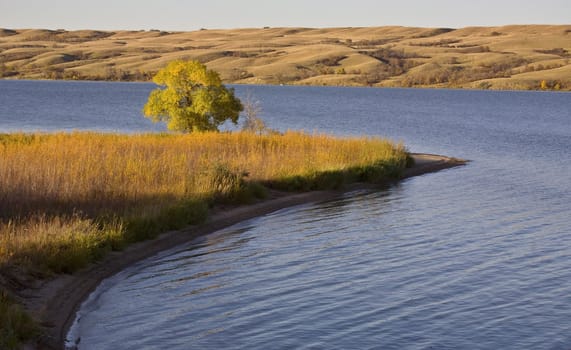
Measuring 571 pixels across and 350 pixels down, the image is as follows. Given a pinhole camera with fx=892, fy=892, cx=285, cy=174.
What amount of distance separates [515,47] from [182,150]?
15835 centimetres

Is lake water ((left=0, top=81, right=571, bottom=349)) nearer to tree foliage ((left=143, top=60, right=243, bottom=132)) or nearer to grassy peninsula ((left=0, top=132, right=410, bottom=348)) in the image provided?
grassy peninsula ((left=0, top=132, right=410, bottom=348))

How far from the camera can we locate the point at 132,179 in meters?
19.8

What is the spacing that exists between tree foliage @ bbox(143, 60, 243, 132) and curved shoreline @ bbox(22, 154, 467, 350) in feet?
40.1

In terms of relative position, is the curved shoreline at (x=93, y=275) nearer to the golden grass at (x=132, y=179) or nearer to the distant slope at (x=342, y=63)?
the golden grass at (x=132, y=179)

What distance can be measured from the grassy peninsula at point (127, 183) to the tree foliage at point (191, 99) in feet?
11.5

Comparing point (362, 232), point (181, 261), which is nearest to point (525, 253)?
point (362, 232)

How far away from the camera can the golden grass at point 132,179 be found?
47.2 ft

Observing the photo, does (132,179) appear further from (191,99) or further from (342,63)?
(342,63)

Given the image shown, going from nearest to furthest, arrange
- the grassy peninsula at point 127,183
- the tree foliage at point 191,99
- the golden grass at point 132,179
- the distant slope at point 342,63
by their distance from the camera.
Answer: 1. the grassy peninsula at point 127,183
2. the golden grass at point 132,179
3. the tree foliage at point 191,99
4. the distant slope at point 342,63

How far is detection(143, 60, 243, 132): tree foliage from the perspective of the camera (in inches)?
1390

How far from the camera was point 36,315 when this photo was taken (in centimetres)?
1159

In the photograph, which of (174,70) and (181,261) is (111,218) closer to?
(181,261)

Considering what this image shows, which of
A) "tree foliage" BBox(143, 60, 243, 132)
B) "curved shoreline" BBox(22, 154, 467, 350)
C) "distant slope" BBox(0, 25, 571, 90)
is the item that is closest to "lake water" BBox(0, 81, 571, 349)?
"curved shoreline" BBox(22, 154, 467, 350)

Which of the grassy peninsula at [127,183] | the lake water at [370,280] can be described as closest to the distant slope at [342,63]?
the grassy peninsula at [127,183]
